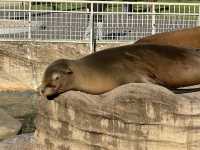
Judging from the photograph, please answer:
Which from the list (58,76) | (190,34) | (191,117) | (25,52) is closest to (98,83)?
(58,76)

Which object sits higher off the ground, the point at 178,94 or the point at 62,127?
the point at 178,94

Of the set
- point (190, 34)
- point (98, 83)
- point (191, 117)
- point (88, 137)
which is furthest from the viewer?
point (190, 34)

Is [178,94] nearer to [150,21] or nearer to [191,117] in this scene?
[191,117]

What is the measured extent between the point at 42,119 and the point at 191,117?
1774 millimetres

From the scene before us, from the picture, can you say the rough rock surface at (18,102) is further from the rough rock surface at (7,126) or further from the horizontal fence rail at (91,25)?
the rough rock surface at (7,126)

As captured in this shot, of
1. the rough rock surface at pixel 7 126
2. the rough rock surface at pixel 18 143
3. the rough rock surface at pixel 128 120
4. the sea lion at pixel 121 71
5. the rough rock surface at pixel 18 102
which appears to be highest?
the sea lion at pixel 121 71

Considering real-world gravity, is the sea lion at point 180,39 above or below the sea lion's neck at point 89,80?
above

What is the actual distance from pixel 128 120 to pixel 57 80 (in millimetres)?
1053

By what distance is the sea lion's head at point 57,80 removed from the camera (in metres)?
6.08

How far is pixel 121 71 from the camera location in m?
6.06

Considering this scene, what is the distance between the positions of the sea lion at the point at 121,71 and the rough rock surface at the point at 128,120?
0.17 metres

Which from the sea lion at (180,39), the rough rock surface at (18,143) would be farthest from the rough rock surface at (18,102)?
the sea lion at (180,39)

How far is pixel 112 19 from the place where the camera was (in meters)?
13.7

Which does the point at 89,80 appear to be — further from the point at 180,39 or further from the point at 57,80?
the point at 180,39
